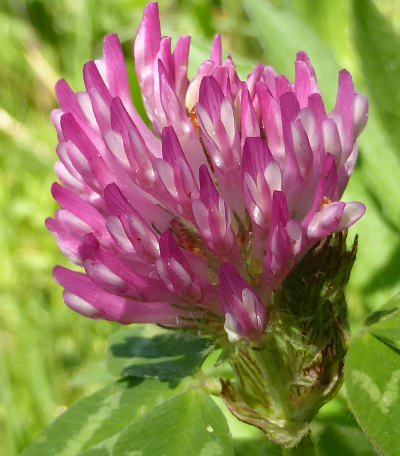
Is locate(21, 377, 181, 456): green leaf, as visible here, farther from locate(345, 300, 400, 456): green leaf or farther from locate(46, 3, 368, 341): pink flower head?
locate(345, 300, 400, 456): green leaf

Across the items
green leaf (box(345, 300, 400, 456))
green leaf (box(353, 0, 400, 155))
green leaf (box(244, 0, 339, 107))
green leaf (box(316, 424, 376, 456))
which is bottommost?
green leaf (box(316, 424, 376, 456))

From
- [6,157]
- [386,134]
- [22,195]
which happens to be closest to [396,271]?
[386,134]

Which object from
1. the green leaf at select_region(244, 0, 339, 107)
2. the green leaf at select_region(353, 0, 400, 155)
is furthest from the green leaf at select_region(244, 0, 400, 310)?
the green leaf at select_region(353, 0, 400, 155)

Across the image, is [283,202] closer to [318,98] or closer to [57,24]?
[318,98]

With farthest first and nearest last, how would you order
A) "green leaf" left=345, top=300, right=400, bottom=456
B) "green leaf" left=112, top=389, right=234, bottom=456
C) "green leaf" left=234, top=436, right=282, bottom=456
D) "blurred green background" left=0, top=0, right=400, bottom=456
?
1. "blurred green background" left=0, top=0, right=400, bottom=456
2. "green leaf" left=234, top=436, right=282, bottom=456
3. "green leaf" left=112, top=389, right=234, bottom=456
4. "green leaf" left=345, top=300, right=400, bottom=456

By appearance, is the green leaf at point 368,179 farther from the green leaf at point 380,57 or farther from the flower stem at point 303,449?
the flower stem at point 303,449

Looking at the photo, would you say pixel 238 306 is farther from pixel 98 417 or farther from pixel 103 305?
pixel 98 417

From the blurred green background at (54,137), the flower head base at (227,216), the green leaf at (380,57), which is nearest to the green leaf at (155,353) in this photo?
the flower head base at (227,216)
